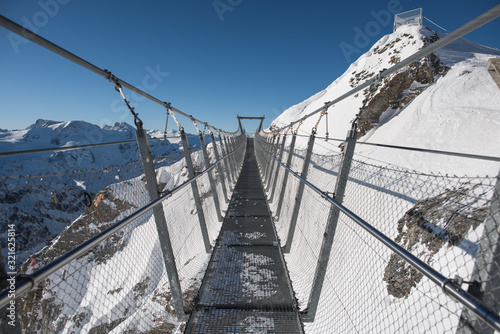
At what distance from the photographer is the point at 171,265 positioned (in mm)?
1936

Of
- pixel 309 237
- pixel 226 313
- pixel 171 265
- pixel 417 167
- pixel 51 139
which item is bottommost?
pixel 417 167

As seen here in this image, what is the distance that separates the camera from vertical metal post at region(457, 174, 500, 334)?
0.76 metres

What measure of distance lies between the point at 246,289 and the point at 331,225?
48.4 inches

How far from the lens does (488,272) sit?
30.2 inches

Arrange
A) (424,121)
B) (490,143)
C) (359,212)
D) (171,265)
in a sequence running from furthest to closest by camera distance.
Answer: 1. (424,121)
2. (490,143)
3. (359,212)
4. (171,265)

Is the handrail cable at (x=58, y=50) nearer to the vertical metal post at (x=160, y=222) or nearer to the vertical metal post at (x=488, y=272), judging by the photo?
the vertical metal post at (x=160, y=222)

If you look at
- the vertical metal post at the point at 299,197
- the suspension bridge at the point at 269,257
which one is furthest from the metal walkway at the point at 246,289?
the vertical metal post at the point at 299,197

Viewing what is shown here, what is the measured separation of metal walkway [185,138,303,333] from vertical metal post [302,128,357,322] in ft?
0.64

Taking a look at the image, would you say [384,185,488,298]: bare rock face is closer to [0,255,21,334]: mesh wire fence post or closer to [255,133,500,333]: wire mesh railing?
[255,133,500,333]: wire mesh railing

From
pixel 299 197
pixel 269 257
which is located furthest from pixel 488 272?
pixel 269 257

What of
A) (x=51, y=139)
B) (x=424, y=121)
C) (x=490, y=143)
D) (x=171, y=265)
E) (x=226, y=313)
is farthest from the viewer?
(x=51, y=139)

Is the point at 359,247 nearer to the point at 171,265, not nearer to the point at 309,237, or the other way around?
the point at 309,237

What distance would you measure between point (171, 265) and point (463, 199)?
12.0ft

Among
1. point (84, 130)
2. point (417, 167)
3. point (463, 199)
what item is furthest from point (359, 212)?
point (84, 130)
